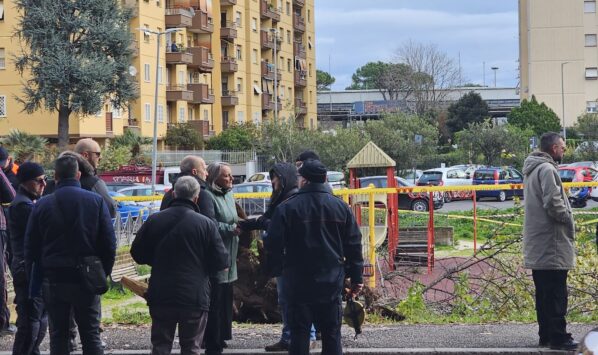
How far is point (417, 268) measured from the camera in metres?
14.4

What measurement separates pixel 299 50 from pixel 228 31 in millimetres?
16632

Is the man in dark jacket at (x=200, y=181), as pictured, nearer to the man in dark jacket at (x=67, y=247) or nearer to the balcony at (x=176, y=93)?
the man in dark jacket at (x=67, y=247)

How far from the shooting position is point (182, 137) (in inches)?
2394

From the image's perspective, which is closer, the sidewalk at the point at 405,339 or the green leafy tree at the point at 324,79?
the sidewalk at the point at 405,339

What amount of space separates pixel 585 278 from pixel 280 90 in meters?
72.9

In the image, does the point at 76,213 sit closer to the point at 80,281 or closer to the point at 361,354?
the point at 80,281

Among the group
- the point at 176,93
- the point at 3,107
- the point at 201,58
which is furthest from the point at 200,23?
the point at 3,107

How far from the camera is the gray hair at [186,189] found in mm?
8109

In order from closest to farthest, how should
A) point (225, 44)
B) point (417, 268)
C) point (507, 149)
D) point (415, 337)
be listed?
point (415, 337) → point (417, 268) → point (507, 149) → point (225, 44)

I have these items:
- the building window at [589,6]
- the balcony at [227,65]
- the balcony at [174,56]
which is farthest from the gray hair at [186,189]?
the building window at [589,6]

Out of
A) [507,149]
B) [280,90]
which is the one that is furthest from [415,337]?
[280,90]

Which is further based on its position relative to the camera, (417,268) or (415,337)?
(417,268)

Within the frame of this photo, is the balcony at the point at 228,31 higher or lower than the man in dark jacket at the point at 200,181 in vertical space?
higher

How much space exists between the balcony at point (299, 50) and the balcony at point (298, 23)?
4.26 ft
